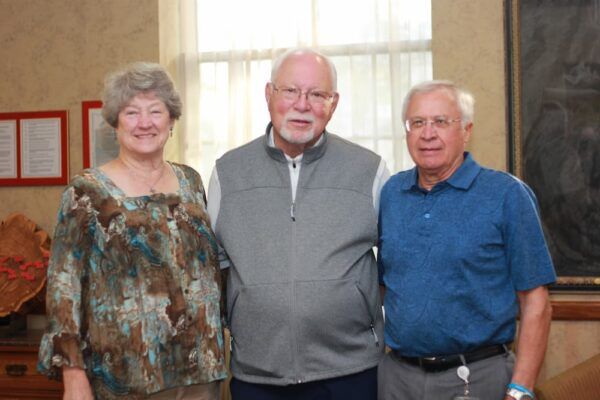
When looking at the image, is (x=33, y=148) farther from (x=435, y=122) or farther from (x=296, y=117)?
(x=435, y=122)

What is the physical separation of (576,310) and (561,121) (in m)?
0.93

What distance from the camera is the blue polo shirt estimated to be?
1966mm

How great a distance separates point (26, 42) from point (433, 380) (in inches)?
127

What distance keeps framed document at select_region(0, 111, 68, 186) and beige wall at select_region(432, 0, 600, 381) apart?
2.19m

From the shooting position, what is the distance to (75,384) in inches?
78.5

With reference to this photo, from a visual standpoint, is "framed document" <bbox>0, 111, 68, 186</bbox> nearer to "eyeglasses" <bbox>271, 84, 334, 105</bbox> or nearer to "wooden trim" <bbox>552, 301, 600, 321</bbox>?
"eyeglasses" <bbox>271, 84, 334, 105</bbox>

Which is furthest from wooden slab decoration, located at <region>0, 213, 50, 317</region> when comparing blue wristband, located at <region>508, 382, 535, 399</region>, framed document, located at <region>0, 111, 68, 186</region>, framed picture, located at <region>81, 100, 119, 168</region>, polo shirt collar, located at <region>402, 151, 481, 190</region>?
blue wristband, located at <region>508, 382, 535, 399</region>

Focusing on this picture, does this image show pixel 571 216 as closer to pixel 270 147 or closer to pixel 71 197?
pixel 270 147

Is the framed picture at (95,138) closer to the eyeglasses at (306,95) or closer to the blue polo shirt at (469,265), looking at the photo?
the eyeglasses at (306,95)

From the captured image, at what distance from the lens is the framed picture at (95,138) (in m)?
4.00

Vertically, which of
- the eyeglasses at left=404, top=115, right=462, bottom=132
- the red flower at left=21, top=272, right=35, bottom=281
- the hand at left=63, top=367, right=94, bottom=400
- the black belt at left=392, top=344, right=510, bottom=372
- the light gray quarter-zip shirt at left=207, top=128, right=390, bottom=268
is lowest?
the hand at left=63, top=367, right=94, bottom=400

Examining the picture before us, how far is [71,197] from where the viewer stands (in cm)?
204

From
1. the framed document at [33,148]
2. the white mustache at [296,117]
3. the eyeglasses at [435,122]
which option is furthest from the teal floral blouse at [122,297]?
the framed document at [33,148]

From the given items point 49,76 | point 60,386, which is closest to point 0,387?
point 60,386
